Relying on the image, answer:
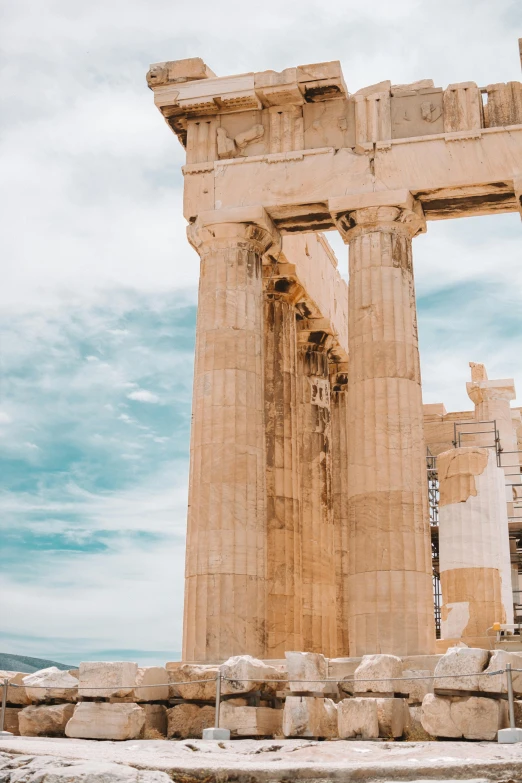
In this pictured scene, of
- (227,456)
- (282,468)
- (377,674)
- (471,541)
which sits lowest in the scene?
(377,674)

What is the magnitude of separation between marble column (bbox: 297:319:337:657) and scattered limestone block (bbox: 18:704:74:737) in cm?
Answer: 1184

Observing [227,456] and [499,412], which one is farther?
[499,412]

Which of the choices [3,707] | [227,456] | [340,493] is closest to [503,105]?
[227,456]

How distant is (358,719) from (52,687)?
5.59 meters

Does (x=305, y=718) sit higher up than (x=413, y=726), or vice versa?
(x=305, y=718)

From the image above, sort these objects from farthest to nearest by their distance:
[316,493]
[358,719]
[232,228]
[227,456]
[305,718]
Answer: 1. [316,493]
2. [232,228]
3. [227,456]
4. [305,718]
5. [358,719]

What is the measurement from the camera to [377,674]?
17969mm

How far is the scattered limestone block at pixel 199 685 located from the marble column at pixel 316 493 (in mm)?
9935

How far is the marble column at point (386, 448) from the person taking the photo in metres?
23.0

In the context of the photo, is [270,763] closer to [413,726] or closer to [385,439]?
[413,726]

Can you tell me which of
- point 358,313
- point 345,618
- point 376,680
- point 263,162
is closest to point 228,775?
point 376,680

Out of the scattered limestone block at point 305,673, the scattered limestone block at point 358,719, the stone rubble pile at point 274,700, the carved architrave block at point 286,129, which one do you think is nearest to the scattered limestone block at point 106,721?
the stone rubble pile at point 274,700

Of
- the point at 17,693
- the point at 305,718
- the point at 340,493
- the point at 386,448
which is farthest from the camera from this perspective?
the point at 340,493

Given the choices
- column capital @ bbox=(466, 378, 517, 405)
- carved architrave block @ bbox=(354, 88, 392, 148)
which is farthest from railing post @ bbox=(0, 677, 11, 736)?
column capital @ bbox=(466, 378, 517, 405)
